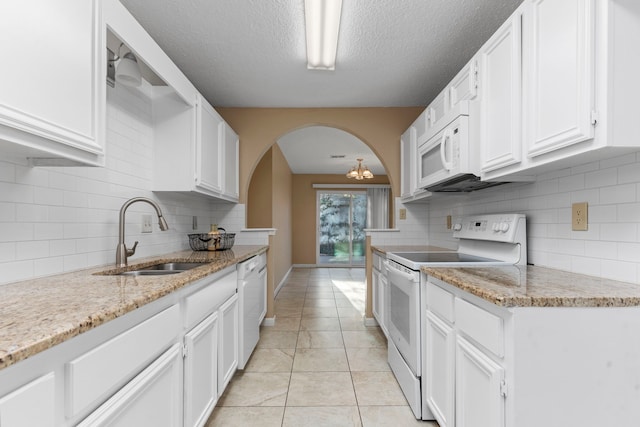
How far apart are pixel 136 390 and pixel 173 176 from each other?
164 centimetres

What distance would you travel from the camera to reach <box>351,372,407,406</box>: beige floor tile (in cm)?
201

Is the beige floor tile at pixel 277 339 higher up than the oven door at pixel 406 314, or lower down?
lower down

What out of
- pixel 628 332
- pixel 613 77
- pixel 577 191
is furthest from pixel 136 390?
pixel 577 191

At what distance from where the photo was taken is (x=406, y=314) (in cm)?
202

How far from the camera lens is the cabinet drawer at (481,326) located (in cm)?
108

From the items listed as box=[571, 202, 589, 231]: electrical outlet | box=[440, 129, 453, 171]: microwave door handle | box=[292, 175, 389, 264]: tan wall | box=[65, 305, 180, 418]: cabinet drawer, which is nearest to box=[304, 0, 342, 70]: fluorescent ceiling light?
box=[440, 129, 453, 171]: microwave door handle

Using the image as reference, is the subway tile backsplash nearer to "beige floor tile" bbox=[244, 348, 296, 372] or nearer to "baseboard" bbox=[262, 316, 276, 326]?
"beige floor tile" bbox=[244, 348, 296, 372]

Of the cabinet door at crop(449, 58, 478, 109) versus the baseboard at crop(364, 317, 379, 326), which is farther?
the baseboard at crop(364, 317, 379, 326)

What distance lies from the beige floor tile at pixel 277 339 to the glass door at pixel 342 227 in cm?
509

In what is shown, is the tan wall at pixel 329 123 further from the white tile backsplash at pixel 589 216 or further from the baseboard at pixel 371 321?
the white tile backsplash at pixel 589 216

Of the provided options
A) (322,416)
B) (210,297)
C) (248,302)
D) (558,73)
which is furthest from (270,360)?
(558,73)

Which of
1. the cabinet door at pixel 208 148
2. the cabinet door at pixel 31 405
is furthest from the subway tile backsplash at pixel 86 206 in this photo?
the cabinet door at pixel 31 405

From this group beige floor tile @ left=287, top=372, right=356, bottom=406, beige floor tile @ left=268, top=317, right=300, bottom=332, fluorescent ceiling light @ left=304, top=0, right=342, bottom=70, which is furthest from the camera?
beige floor tile @ left=268, top=317, right=300, bottom=332

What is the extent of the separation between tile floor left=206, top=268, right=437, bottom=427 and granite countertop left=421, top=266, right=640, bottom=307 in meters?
0.95
